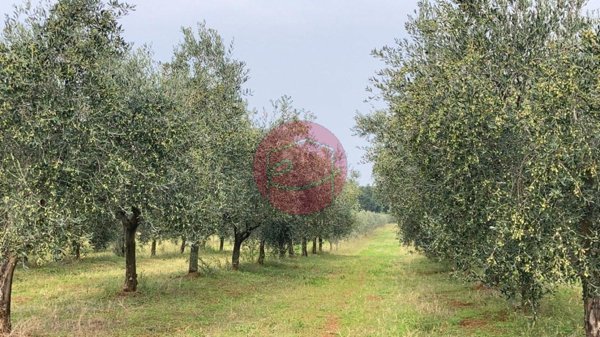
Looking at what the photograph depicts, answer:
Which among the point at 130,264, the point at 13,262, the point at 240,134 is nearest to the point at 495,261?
the point at 13,262

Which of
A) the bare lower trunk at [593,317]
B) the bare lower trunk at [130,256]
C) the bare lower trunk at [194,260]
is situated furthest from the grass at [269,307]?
the bare lower trunk at [593,317]

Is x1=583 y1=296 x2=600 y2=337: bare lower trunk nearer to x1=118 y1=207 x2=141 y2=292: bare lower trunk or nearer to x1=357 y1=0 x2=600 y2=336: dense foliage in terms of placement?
x1=357 y1=0 x2=600 y2=336: dense foliage

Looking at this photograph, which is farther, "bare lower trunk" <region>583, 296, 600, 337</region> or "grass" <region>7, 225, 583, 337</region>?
"grass" <region>7, 225, 583, 337</region>

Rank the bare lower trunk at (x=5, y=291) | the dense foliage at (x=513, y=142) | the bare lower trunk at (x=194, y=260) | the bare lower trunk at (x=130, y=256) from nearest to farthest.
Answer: the dense foliage at (x=513, y=142) < the bare lower trunk at (x=5, y=291) < the bare lower trunk at (x=130, y=256) < the bare lower trunk at (x=194, y=260)

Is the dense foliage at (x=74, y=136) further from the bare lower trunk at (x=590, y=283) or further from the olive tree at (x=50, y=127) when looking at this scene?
the bare lower trunk at (x=590, y=283)

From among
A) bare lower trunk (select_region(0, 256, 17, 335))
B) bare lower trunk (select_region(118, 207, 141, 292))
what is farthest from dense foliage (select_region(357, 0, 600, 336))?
bare lower trunk (select_region(118, 207, 141, 292))

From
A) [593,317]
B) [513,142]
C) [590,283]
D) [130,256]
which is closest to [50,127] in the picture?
[130,256]

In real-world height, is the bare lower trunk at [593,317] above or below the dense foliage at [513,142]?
below

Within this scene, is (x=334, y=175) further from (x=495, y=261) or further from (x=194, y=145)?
(x=495, y=261)

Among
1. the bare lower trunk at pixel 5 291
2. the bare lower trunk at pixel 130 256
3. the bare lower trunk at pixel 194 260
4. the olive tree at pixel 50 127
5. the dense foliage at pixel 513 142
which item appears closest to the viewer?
the dense foliage at pixel 513 142

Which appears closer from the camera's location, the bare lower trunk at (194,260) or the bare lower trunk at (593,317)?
the bare lower trunk at (593,317)

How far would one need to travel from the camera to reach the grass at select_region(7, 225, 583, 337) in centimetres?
1897

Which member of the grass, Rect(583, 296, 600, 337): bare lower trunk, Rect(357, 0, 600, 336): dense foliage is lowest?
the grass

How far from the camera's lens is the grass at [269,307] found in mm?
18969
